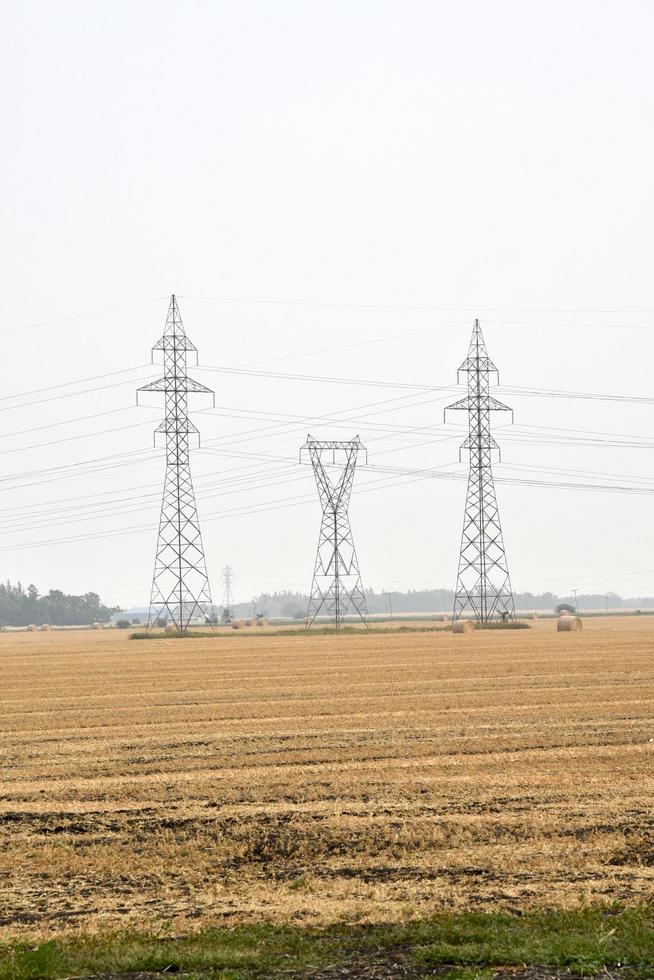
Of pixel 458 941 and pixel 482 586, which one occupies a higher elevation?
pixel 482 586

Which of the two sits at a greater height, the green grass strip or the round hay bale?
the round hay bale

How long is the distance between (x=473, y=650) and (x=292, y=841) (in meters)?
33.6

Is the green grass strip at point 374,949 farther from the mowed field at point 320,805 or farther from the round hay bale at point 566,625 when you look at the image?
the round hay bale at point 566,625

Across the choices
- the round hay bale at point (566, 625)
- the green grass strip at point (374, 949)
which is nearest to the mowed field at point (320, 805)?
the green grass strip at point (374, 949)

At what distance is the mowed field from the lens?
10.5 meters

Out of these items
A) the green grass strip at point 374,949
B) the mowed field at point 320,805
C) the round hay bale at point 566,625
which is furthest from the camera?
the round hay bale at point 566,625

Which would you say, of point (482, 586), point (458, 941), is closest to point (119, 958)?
point (458, 941)

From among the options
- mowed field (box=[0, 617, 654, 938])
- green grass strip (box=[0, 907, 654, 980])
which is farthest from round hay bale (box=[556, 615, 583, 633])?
green grass strip (box=[0, 907, 654, 980])

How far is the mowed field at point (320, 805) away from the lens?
34.6 ft

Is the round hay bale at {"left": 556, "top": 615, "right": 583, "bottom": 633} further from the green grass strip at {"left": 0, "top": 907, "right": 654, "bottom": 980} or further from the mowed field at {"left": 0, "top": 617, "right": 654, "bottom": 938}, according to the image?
the green grass strip at {"left": 0, "top": 907, "right": 654, "bottom": 980}

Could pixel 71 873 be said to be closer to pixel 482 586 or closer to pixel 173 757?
pixel 173 757

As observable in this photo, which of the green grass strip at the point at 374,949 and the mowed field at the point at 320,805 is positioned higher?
the mowed field at the point at 320,805

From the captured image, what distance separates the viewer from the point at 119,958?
8.86 meters

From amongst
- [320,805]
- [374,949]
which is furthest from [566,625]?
[374,949]
